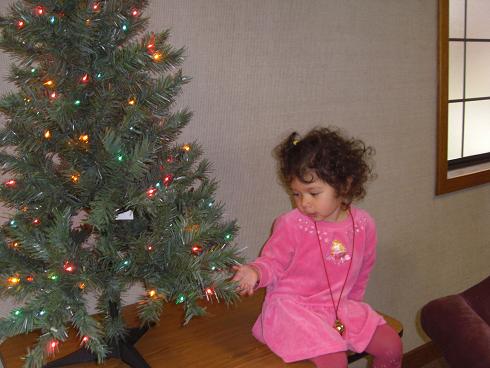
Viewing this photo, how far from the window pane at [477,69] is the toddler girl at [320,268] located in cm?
171

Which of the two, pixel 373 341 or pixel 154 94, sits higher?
pixel 154 94

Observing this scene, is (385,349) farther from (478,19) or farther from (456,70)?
(478,19)

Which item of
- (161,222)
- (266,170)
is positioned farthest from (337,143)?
(161,222)

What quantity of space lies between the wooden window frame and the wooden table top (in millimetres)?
1071

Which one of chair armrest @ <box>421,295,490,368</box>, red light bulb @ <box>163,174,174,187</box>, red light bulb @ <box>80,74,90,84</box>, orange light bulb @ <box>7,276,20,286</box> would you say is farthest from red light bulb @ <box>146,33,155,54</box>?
chair armrest @ <box>421,295,490,368</box>

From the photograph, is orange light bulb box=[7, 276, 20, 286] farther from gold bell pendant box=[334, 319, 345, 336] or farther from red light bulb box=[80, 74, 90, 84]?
gold bell pendant box=[334, 319, 345, 336]

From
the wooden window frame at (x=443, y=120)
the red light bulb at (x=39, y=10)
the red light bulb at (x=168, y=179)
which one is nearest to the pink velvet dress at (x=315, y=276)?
the red light bulb at (x=168, y=179)

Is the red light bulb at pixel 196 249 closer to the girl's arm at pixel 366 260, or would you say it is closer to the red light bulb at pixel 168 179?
the red light bulb at pixel 168 179

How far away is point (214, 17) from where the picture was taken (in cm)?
149

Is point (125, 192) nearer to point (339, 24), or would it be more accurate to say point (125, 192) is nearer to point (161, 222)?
A: point (161, 222)

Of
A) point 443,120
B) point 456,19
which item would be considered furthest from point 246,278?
point 456,19

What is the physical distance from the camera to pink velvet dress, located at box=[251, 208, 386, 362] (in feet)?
4.13

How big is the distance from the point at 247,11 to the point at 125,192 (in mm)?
829

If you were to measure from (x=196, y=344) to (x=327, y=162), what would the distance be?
1.89 ft
